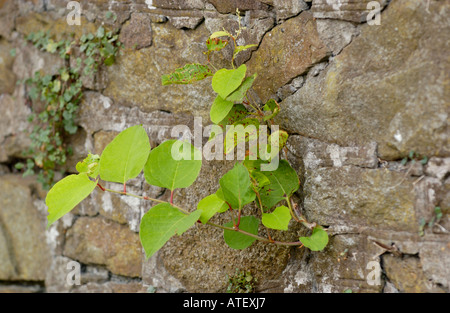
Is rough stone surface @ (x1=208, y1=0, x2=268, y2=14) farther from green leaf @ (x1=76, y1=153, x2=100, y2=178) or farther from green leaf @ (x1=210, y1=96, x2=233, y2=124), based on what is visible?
green leaf @ (x1=76, y1=153, x2=100, y2=178)

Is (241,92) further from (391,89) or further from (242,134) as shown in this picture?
(391,89)

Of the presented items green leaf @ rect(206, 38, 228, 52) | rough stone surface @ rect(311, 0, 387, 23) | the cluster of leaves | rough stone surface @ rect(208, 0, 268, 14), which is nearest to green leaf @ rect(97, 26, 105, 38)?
the cluster of leaves

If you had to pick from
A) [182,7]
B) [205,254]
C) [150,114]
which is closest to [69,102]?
[150,114]

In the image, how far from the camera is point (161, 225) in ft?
3.40

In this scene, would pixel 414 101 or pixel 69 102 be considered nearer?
pixel 414 101

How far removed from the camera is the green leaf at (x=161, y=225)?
991 millimetres

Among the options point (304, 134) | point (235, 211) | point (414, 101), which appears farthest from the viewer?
point (235, 211)

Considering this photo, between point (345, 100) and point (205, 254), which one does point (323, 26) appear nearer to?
point (345, 100)

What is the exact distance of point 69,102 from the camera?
1724 mm

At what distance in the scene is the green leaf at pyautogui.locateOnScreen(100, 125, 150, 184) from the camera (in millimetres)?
1098

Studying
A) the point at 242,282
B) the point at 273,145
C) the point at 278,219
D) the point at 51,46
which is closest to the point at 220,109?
the point at 273,145

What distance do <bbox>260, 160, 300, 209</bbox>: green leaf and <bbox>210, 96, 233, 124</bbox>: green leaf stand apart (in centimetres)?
19

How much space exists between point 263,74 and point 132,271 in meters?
0.85

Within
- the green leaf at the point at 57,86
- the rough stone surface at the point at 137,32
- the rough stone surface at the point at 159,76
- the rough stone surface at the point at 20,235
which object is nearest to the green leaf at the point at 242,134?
the rough stone surface at the point at 159,76
